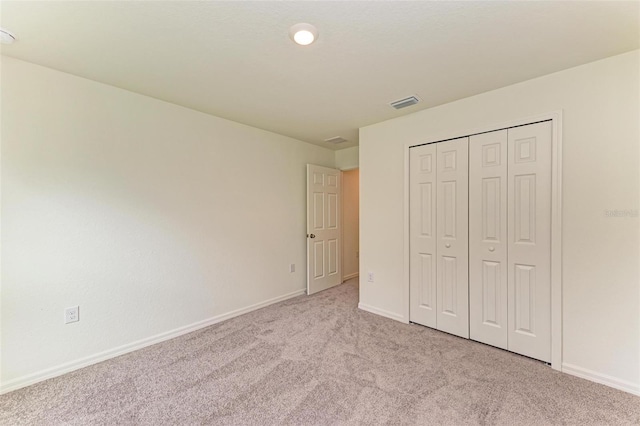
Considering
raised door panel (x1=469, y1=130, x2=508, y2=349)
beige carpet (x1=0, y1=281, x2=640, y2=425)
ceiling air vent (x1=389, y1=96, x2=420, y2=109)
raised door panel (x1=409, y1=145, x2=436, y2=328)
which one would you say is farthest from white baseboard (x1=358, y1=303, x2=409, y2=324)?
ceiling air vent (x1=389, y1=96, x2=420, y2=109)

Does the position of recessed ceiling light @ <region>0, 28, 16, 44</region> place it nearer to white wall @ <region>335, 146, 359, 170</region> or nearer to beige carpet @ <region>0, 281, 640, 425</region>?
beige carpet @ <region>0, 281, 640, 425</region>

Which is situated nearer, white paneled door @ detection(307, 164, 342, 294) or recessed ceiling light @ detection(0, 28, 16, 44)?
recessed ceiling light @ detection(0, 28, 16, 44)

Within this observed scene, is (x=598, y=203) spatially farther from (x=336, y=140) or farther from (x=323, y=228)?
(x=323, y=228)

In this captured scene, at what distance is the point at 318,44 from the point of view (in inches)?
66.5

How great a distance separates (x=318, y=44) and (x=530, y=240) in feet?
7.38

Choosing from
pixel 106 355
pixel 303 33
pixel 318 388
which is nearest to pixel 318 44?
pixel 303 33

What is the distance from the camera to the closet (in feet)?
6.98

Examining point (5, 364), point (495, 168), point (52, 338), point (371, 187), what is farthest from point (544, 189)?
point (5, 364)

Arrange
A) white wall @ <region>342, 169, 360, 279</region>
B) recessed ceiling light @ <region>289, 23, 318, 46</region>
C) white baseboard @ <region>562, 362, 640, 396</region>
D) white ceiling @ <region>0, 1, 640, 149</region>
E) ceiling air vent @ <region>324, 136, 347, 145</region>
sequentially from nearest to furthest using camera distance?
white ceiling @ <region>0, 1, 640, 149</region> < recessed ceiling light @ <region>289, 23, 318, 46</region> < white baseboard @ <region>562, 362, 640, 396</region> < ceiling air vent @ <region>324, 136, 347, 145</region> < white wall @ <region>342, 169, 360, 279</region>

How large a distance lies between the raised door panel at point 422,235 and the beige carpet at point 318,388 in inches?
12.7

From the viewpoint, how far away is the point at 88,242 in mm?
2154

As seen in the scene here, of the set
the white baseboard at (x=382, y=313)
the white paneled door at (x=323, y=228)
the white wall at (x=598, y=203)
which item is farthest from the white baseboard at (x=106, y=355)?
the white wall at (x=598, y=203)

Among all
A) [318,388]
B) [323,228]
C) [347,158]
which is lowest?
[318,388]

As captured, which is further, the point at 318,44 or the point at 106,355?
the point at 106,355
